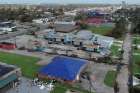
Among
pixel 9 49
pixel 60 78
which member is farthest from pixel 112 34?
pixel 60 78

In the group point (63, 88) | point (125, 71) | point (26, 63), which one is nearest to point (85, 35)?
point (26, 63)

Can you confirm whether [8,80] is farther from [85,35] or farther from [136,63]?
[85,35]

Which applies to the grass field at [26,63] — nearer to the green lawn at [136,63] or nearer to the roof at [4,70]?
the roof at [4,70]

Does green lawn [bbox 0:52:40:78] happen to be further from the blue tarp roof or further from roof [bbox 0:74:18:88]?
roof [bbox 0:74:18:88]

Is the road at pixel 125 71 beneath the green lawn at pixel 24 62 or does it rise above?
beneath

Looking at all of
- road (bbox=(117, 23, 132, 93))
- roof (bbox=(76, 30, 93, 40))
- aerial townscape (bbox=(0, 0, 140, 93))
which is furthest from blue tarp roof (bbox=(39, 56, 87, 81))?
roof (bbox=(76, 30, 93, 40))

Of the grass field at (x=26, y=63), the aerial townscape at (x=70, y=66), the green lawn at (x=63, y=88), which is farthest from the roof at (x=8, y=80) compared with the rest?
the green lawn at (x=63, y=88)
